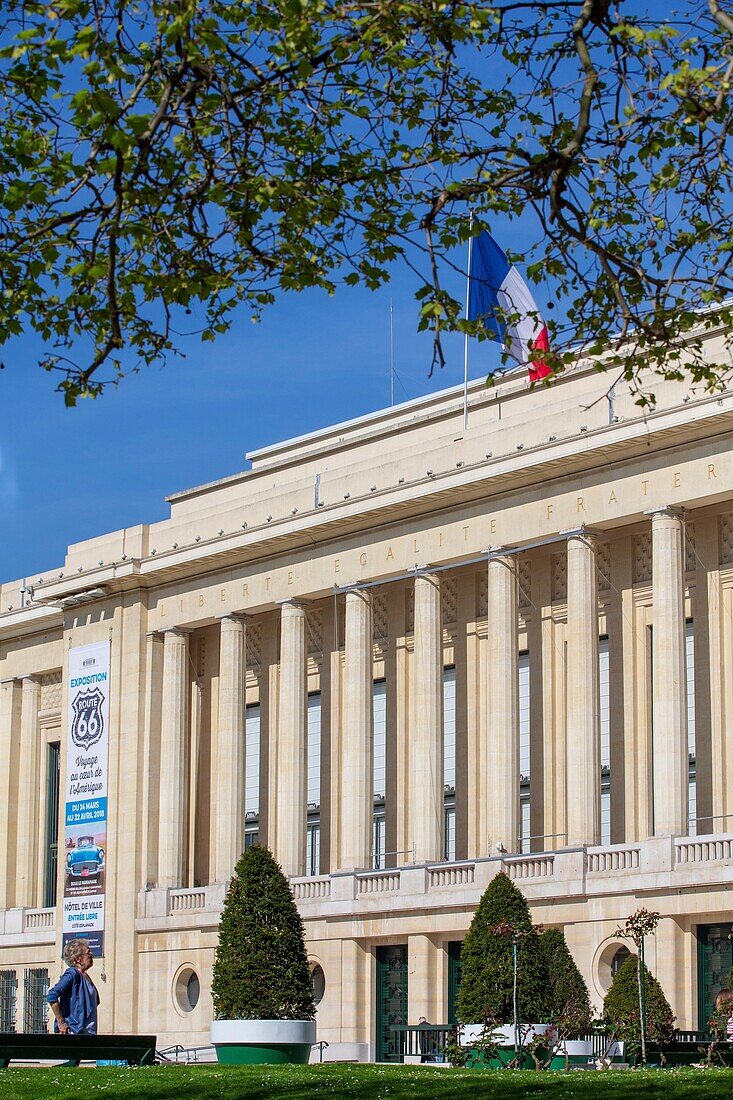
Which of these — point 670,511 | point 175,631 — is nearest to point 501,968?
point 670,511

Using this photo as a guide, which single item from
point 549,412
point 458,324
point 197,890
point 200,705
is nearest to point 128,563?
point 200,705

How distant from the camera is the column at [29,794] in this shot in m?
58.9

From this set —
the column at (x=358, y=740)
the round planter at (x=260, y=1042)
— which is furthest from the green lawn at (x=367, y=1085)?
the column at (x=358, y=740)

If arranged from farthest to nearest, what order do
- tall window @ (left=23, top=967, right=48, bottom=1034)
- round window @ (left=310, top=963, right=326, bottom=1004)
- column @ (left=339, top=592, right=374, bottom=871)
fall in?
tall window @ (left=23, top=967, right=48, bottom=1034) → round window @ (left=310, top=963, right=326, bottom=1004) → column @ (left=339, top=592, right=374, bottom=871)

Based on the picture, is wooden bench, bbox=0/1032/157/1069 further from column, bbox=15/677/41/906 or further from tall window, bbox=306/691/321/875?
column, bbox=15/677/41/906

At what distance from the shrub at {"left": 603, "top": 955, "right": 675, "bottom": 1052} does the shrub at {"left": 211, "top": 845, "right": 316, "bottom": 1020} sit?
502 cm

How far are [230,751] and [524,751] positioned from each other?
8615mm

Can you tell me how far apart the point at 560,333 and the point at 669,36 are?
9.60ft

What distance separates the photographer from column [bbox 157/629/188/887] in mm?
51188

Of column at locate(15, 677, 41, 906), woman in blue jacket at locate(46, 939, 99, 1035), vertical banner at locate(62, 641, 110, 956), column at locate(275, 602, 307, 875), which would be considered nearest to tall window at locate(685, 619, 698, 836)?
column at locate(275, 602, 307, 875)

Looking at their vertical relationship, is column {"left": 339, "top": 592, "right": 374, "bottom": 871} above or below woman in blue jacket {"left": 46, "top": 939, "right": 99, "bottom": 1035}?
above

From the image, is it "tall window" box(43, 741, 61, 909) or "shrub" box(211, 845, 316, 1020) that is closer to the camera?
"shrub" box(211, 845, 316, 1020)

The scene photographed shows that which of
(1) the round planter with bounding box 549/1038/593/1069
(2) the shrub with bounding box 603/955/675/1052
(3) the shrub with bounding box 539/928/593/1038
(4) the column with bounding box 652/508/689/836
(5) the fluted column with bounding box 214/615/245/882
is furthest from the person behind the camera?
(5) the fluted column with bounding box 214/615/245/882

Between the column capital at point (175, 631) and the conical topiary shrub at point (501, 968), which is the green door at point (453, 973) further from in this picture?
the column capital at point (175, 631)
